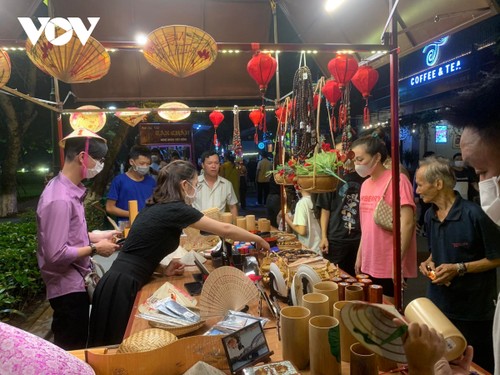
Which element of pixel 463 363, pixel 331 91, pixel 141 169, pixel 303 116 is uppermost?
pixel 331 91

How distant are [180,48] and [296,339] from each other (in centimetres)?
218

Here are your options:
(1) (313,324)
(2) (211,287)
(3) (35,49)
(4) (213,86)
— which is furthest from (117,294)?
(4) (213,86)

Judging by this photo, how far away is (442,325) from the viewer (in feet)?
3.88

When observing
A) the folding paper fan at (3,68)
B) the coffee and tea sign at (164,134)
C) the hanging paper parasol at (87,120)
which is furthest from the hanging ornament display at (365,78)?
the coffee and tea sign at (164,134)

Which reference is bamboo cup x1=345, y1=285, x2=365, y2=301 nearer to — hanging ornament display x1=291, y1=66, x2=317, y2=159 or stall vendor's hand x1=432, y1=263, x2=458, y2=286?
stall vendor's hand x1=432, y1=263, x2=458, y2=286

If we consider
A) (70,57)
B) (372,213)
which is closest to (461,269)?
(372,213)

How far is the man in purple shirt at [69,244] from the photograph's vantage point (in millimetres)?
2434

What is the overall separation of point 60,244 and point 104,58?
4.65 ft

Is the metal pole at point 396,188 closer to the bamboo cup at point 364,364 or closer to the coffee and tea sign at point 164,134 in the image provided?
the bamboo cup at point 364,364

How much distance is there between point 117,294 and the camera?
2.35 metres

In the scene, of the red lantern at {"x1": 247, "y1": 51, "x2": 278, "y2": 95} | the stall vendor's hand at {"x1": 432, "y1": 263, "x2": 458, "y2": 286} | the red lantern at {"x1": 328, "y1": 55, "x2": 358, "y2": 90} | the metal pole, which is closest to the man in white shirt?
the red lantern at {"x1": 247, "y1": 51, "x2": 278, "y2": 95}

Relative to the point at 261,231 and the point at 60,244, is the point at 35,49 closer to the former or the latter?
the point at 60,244

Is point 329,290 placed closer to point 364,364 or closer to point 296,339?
point 296,339

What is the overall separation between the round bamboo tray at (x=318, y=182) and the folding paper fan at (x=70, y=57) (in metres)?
1.72
